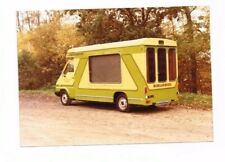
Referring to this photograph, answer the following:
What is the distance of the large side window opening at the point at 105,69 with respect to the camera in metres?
3.39

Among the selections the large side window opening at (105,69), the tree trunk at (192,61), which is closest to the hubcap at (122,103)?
the large side window opening at (105,69)

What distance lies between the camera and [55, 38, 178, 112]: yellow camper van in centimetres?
335

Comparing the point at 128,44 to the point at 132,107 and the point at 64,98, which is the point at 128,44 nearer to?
the point at 132,107

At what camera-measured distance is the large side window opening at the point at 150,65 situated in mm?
3352

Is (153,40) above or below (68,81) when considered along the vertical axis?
above

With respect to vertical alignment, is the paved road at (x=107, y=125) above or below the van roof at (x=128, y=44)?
below

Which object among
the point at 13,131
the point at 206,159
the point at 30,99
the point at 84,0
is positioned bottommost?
the point at 206,159

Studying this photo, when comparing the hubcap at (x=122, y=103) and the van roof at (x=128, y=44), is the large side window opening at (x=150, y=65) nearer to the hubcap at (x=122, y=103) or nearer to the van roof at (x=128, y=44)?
the van roof at (x=128, y=44)

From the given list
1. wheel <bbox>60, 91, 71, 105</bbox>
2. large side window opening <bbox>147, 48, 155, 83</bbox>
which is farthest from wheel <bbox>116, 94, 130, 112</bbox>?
wheel <bbox>60, 91, 71, 105</bbox>

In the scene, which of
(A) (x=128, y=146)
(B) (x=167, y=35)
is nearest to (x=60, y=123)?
(A) (x=128, y=146)

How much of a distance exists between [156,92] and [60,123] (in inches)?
30.1

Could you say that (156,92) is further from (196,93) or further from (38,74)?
(38,74)

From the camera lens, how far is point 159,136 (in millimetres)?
3314

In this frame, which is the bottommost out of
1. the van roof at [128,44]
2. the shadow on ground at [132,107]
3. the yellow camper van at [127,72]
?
the shadow on ground at [132,107]
